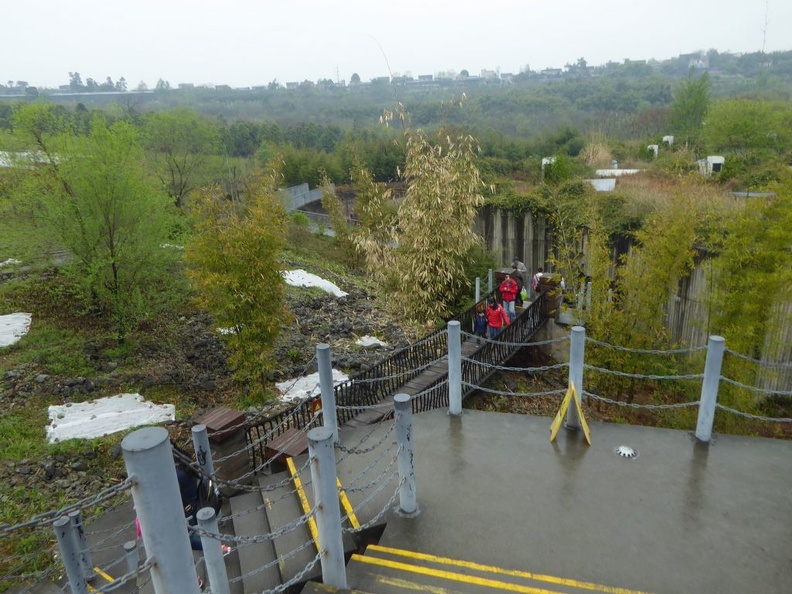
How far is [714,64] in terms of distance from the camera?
15500 centimetres

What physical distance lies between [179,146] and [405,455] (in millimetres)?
22942

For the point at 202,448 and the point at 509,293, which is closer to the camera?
the point at 202,448

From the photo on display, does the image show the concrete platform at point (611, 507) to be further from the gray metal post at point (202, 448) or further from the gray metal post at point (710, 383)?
the gray metal post at point (202, 448)

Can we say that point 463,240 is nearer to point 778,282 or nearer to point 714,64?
point 778,282

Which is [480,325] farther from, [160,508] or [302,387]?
[160,508]

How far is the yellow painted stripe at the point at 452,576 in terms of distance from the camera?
3.58 m

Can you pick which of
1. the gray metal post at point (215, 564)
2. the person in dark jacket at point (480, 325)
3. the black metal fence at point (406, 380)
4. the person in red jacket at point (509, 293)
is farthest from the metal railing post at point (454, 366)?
the person in red jacket at point (509, 293)

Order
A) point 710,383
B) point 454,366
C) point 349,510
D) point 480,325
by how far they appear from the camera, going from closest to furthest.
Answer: point 349,510
point 710,383
point 454,366
point 480,325

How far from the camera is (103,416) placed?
8.69 m

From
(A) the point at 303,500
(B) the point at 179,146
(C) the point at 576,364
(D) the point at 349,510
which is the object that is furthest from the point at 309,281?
(D) the point at 349,510

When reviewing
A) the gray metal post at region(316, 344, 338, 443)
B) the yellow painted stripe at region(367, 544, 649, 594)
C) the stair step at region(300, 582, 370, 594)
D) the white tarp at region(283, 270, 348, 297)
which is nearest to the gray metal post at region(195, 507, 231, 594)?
the stair step at region(300, 582, 370, 594)

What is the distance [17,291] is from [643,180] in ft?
63.4

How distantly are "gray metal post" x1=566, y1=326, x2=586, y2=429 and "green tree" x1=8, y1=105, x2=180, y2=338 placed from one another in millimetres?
8771

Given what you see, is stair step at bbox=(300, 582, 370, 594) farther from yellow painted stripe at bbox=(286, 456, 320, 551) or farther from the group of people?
the group of people
